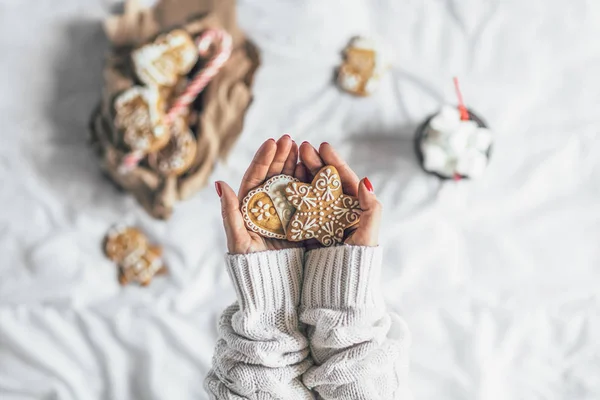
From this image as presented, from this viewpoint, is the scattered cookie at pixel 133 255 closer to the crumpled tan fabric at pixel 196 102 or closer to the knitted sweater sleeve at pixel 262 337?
the crumpled tan fabric at pixel 196 102

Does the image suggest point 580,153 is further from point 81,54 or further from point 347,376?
point 81,54

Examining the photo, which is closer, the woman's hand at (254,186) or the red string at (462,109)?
the woman's hand at (254,186)

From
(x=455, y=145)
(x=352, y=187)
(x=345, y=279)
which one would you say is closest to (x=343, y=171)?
(x=352, y=187)

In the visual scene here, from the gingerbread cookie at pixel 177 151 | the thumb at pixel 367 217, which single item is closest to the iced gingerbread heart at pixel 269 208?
the thumb at pixel 367 217

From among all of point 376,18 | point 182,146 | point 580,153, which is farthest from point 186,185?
point 580,153

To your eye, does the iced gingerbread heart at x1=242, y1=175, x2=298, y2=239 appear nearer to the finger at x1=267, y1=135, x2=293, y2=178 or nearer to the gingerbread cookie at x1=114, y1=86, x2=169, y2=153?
the finger at x1=267, y1=135, x2=293, y2=178

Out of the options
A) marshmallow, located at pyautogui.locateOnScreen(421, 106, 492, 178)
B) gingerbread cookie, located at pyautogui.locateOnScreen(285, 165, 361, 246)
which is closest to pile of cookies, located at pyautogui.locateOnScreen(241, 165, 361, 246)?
gingerbread cookie, located at pyautogui.locateOnScreen(285, 165, 361, 246)
